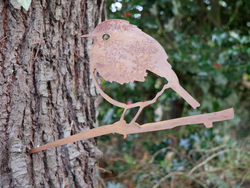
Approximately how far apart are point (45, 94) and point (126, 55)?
0.85ft

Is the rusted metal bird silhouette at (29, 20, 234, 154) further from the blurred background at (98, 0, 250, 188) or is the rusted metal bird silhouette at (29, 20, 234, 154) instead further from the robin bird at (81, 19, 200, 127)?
the blurred background at (98, 0, 250, 188)

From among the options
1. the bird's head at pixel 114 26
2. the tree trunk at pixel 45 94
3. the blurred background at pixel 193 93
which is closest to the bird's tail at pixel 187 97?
A: the bird's head at pixel 114 26

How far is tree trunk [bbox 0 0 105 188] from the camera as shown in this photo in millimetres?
612

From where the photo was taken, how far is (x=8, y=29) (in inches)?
24.6

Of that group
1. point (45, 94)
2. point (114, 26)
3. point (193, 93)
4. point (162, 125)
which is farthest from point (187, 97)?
point (193, 93)

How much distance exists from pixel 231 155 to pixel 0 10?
1480 millimetres

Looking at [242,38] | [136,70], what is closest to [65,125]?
[136,70]

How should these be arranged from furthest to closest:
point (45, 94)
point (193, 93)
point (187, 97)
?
point (193, 93)
point (45, 94)
point (187, 97)

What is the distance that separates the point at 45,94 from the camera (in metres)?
0.67

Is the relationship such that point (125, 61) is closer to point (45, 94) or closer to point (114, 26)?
point (114, 26)

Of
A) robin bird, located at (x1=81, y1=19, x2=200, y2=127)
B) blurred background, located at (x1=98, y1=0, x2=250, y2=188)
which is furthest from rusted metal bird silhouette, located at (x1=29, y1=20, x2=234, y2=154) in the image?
blurred background, located at (x1=98, y1=0, x2=250, y2=188)

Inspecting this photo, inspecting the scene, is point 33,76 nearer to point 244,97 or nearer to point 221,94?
point 221,94

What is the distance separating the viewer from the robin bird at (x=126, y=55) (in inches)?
22.9

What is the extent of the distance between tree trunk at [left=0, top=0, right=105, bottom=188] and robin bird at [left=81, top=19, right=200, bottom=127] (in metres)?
0.16
